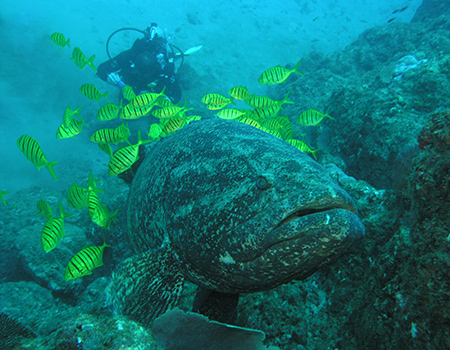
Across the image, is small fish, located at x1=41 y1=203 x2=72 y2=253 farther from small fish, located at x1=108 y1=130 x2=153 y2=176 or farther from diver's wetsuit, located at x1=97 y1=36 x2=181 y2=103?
diver's wetsuit, located at x1=97 y1=36 x2=181 y2=103

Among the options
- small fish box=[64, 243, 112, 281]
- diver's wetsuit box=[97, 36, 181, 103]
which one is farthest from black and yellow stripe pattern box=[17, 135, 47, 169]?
diver's wetsuit box=[97, 36, 181, 103]

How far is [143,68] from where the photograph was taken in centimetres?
997

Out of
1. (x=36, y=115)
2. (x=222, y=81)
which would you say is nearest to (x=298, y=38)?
(x=222, y=81)

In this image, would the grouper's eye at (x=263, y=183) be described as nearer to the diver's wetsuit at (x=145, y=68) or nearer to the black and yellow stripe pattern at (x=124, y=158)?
the black and yellow stripe pattern at (x=124, y=158)

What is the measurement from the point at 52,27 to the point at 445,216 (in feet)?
91.2

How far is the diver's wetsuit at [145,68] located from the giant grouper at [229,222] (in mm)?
8626

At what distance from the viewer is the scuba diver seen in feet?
32.8

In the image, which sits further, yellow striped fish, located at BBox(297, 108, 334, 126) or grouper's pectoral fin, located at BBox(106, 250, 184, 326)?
yellow striped fish, located at BBox(297, 108, 334, 126)

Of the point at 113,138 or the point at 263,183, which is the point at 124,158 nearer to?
the point at 113,138

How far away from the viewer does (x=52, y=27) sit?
66.1ft

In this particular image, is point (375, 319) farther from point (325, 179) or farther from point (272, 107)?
point (272, 107)

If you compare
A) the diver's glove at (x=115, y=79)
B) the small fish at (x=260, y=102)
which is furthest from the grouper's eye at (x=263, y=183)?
the diver's glove at (x=115, y=79)

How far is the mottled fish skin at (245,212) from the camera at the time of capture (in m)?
1.51

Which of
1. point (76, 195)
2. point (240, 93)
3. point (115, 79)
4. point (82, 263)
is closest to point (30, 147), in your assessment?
point (76, 195)
